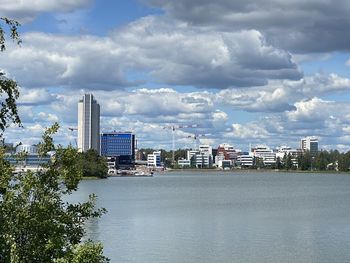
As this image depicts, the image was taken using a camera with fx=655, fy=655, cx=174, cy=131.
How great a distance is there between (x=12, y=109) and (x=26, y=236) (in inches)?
139

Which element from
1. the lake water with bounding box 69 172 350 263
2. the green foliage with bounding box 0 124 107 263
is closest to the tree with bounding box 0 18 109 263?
the green foliage with bounding box 0 124 107 263

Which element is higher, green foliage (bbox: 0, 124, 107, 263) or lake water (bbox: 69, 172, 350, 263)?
green foliage (bbox: 0, 124, 107, 263)

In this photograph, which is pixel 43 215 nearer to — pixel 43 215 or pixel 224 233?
pixel 43 215

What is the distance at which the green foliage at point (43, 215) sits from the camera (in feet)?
51.7

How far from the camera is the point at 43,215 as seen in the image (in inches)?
634

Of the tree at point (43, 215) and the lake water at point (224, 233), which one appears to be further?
the lake water at point (224, 233)

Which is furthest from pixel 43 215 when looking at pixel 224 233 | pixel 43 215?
pixel 224 233

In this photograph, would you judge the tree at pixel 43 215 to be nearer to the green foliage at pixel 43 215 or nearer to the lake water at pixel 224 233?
the green foliage at pixel 43 215

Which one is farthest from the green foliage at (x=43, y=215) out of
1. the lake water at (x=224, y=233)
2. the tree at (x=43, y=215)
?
the lake water at (x=224, y=233)

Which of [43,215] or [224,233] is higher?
[43,215]

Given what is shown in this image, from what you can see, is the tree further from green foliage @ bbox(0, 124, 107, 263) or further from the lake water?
the lake water

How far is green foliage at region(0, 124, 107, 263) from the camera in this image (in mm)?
15758

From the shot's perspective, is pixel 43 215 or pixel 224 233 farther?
pixel 224 233

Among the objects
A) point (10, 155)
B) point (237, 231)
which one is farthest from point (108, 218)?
point (10, 155)
